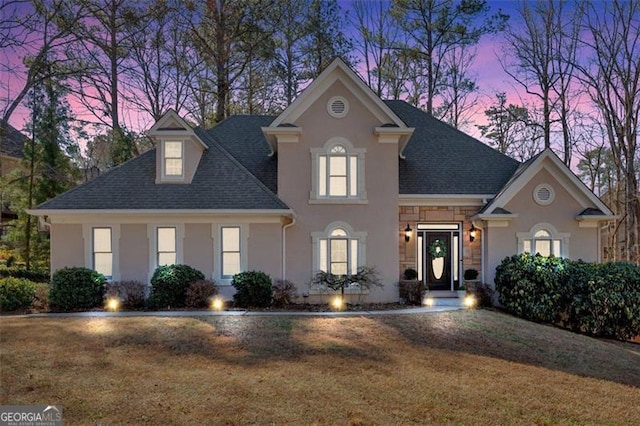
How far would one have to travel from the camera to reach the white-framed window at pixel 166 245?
44.9ft

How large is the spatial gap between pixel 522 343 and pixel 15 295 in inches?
549

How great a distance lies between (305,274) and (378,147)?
5.05 m

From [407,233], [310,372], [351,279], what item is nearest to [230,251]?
[351,279]

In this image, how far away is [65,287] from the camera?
487 inches

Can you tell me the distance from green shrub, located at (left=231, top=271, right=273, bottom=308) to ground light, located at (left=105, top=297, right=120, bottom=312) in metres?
3.44

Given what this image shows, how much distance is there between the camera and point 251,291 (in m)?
12.7

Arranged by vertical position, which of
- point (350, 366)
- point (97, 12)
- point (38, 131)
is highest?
point (97, 12)

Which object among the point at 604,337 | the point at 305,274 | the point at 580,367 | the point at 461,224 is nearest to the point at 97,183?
the point at 305,274

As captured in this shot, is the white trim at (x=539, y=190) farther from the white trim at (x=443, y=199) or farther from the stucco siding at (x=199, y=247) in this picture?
the stucco siding at (x=199, y=247)

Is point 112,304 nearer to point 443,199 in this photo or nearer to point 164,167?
point 164,167

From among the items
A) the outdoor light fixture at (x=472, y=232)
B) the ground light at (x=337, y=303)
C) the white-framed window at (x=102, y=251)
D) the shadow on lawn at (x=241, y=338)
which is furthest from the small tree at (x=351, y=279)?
the white-framed window at (x=102, y=251)

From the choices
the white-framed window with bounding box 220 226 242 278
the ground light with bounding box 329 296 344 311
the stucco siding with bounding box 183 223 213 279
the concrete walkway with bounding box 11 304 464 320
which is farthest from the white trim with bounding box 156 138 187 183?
the ground light with bounding box 329 296 344 311

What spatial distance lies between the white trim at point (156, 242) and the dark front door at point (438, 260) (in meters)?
8.63

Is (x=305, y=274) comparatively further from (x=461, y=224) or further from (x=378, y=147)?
(x=461, y=224)
